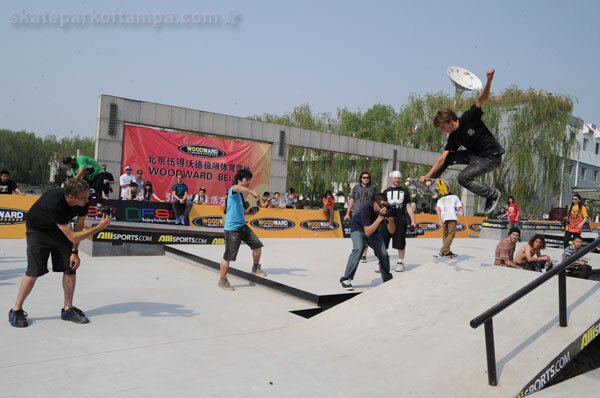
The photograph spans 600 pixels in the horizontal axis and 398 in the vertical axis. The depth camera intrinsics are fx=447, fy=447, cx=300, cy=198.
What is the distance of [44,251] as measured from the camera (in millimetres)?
4738

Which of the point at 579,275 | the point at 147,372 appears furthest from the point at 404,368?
the point at 579,275

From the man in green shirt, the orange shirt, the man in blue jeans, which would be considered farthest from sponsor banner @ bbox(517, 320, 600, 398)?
the man in green shirt

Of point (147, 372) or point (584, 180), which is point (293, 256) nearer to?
point (147, 372)

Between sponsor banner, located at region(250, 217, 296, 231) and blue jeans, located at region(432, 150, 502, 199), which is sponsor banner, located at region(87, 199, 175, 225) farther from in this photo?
blue jeans, located at region(432, 150, 502, 199)

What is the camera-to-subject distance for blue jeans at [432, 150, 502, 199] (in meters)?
5.40

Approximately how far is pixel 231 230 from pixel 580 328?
468 cm

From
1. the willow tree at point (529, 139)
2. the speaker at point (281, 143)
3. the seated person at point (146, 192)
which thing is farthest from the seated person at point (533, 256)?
the willow tree at point (529, 139)

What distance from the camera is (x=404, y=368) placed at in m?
4.03

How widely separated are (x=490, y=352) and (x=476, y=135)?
2.77 meters

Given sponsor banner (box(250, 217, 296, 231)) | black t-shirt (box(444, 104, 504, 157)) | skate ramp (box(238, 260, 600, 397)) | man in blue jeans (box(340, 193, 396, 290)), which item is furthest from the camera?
sponsor banner (box(250, 217, 296, 231))

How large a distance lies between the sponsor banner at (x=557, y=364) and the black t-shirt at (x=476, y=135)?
2195mm

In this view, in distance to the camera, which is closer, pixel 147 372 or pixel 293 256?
pixel 147 372

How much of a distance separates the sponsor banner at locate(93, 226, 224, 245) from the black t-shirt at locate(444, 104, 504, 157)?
7.05m

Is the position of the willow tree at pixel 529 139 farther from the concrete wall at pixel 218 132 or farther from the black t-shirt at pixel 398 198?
the black t-shirt at pixel 398 198
